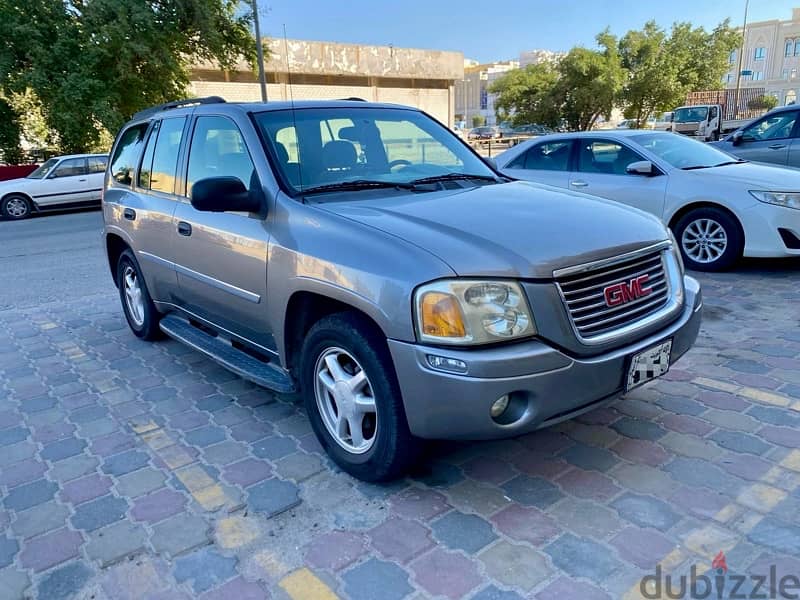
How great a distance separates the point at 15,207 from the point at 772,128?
16425 millimetres

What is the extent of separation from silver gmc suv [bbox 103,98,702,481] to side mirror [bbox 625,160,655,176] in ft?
11.5

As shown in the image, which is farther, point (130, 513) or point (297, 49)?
point (297, 49)

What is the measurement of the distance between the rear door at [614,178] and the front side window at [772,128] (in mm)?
4406

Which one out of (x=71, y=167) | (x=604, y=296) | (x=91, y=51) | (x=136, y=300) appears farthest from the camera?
(x=91, y=51)

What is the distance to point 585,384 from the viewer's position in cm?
258

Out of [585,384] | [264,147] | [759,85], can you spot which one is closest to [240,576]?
[585,384]

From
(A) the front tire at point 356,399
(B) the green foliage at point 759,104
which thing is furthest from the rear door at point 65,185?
(B) the green foliage at point 759,104

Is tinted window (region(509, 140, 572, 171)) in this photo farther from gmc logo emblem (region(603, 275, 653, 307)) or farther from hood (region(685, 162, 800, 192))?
gmc logo emblem (region(603, 275, 653, 307))

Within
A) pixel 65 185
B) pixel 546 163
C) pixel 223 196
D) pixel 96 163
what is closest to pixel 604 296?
pixel 223 196

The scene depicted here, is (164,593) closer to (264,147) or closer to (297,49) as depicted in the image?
(264,147)

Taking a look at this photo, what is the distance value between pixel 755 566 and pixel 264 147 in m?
3.04

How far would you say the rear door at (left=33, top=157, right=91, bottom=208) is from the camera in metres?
15.5

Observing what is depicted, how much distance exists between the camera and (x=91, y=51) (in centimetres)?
1658

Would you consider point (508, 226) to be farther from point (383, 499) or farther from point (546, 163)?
point (546, 163)
